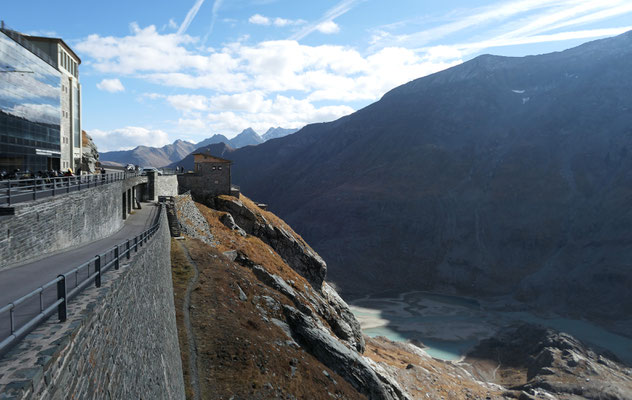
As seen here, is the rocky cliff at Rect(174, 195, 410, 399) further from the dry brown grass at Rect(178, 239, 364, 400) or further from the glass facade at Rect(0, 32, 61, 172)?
the glass facade at Rect(0, 32, 61, 172)

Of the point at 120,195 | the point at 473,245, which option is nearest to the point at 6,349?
the point at 120,195

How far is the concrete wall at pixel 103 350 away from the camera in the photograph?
5.13 meters

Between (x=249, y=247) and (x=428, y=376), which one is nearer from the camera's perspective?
(x=249, y=247)

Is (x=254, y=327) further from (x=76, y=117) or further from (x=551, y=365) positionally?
(x=551, y=365)

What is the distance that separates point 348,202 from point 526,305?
3040 inches

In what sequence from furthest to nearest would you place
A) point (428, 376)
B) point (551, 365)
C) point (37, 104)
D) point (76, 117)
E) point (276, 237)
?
point (551, 365), point (428, 376), point (76, 117), point (276, 237), point (37, 104)

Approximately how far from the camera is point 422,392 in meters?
47.4

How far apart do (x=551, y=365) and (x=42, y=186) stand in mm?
78592

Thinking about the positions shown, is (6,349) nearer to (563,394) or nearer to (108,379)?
(108,379)

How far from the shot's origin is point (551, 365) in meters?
67.8

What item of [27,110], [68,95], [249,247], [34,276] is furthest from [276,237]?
[34,276]

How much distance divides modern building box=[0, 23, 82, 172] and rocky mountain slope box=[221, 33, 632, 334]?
292 ft

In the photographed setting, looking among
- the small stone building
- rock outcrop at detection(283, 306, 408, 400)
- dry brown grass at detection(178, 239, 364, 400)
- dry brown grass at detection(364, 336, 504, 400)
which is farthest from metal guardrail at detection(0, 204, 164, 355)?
dry brown grass at detection(364, 336, 504, 400)

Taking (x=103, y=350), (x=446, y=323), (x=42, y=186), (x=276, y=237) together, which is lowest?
(x=446, y=323)
